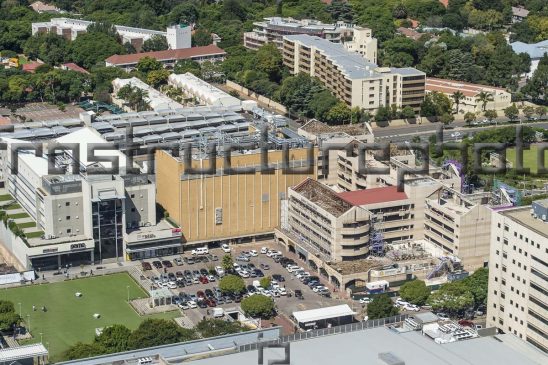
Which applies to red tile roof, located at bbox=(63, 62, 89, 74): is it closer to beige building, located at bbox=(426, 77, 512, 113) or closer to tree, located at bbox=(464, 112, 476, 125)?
beige building, located at bbox=(426, 77, 512, 113)

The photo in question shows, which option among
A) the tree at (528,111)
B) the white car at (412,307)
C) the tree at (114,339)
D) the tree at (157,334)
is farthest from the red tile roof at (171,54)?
the tree at (114,339)

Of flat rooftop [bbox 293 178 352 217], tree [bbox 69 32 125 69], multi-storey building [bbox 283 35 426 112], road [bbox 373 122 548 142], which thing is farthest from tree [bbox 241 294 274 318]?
tree [bbox 69 32 125 69]

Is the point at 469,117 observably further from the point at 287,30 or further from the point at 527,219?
the point at 527,219

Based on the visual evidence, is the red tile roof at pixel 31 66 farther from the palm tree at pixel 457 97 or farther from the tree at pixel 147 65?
the palm tree at pixel 457 97

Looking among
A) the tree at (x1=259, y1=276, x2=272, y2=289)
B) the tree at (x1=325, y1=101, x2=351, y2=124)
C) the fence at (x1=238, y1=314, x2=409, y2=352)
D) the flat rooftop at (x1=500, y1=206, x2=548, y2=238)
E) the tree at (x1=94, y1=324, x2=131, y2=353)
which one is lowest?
the tree at (x1=259, y1=276, x2=272, y2=289)

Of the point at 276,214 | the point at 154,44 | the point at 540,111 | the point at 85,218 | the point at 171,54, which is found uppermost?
the point at 154,44

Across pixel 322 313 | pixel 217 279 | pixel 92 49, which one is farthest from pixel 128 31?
pixel 322 313
